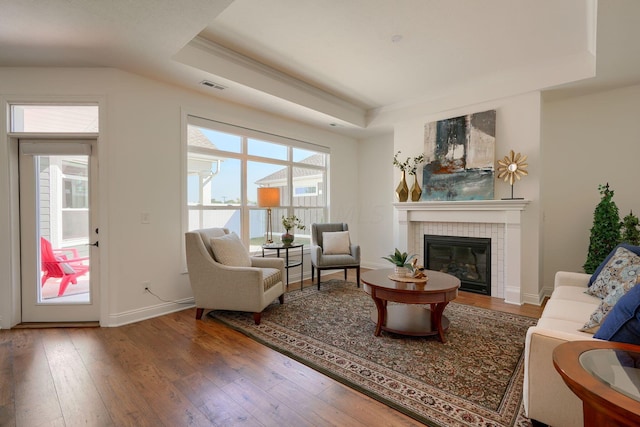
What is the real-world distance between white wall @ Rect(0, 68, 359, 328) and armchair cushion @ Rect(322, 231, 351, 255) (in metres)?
1.99

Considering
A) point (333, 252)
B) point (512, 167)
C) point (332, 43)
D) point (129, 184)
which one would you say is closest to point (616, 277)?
point (512, 167)

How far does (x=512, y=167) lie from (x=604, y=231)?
1.16 meters

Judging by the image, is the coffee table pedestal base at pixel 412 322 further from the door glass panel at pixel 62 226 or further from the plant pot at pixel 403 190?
the door glass panel at pixel 62 226

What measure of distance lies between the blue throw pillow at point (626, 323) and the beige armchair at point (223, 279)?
250cm

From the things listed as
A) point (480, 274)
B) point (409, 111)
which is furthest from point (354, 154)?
point (480, 274)

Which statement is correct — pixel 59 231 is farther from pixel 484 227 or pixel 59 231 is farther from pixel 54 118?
pixel 484 227

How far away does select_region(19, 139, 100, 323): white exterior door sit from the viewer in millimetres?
3021

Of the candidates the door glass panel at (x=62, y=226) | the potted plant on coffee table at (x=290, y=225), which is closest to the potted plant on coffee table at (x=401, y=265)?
the potted plant on coffee table at (x=290, y=225)

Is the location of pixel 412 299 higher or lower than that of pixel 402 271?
lower

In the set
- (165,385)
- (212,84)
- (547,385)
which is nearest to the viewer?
(547,385)

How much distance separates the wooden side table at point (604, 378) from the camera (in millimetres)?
880

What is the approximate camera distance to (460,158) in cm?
418

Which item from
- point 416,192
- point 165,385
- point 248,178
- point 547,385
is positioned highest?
point 248,178

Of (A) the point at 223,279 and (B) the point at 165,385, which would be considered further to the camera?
(A) the point at 223,279
